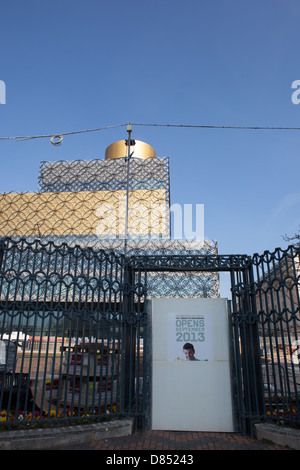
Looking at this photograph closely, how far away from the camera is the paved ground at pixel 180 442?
5.49 m

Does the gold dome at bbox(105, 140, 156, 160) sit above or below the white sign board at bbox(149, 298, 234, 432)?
above

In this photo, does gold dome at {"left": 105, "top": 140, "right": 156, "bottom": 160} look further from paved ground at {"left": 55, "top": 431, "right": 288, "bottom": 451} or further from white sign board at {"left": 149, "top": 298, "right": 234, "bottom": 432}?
paved ground at {"left": 55, "top": 431, "right": 288, "bottom": 451}

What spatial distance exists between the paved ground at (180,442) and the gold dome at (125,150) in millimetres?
63515

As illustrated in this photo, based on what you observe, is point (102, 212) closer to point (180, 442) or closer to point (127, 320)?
point (127, 320)

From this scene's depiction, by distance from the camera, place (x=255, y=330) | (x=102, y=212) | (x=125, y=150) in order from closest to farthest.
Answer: (x=255, y=330) < (x=102, y=212) < (x=125, y=150)

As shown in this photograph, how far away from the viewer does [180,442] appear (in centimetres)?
580

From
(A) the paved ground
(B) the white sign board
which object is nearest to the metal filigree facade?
(B) the white sign board

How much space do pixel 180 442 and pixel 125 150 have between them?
66.1m

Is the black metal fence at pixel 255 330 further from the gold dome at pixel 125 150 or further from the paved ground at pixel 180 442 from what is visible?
the gold dome at pixel 125 150

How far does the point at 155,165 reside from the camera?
58.7 meters

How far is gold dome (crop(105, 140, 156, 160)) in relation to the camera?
67375mm

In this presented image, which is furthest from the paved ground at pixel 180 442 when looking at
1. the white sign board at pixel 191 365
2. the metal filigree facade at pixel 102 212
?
the metal filigree facade at pixel 102 212

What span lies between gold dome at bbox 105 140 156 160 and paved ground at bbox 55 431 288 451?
63.5 meters

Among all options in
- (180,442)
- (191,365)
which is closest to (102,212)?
(191,365)
